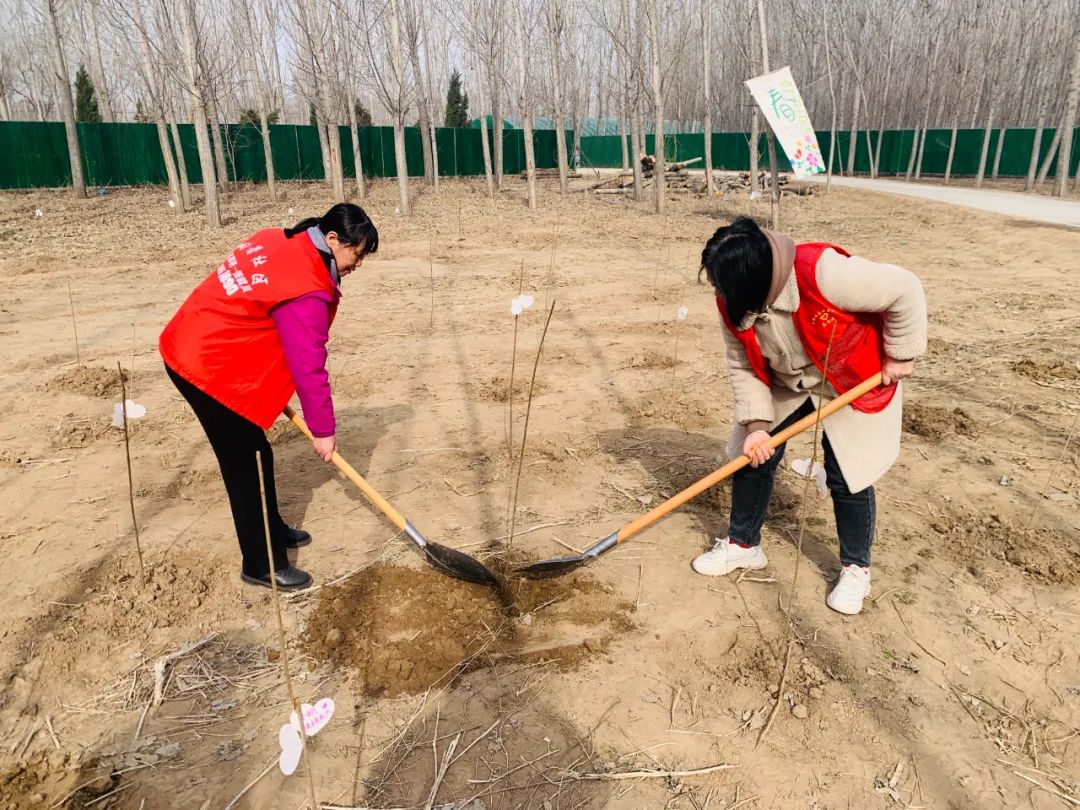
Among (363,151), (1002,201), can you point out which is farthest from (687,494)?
(363,151)

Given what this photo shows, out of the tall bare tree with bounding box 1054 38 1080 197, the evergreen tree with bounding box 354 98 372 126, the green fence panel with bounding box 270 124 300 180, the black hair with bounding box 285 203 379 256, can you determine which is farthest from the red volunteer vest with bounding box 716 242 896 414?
the evergreen tree with bounding box 354 98 372 126

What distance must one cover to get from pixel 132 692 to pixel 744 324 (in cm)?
230

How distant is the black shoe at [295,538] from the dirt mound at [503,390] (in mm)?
1947

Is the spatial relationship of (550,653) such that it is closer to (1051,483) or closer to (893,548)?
(893,548)

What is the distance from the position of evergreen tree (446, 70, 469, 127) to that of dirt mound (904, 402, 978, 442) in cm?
2748

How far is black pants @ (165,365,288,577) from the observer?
8.29 feet

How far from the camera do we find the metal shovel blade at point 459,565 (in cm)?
275

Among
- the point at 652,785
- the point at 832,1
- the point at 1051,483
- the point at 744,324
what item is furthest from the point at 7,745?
the point at 832,1

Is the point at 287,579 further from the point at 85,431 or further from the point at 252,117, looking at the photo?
the point at 252,117

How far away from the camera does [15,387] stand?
5.12 m

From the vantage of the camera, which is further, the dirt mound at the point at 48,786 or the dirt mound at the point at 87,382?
the dirt mound at the point at 87,382

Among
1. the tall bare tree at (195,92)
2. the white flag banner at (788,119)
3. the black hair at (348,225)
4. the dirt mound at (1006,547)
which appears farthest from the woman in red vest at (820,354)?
the tall bare tree at (195,92)

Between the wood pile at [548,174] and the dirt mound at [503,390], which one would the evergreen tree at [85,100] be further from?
the dirt mound at [503,390]

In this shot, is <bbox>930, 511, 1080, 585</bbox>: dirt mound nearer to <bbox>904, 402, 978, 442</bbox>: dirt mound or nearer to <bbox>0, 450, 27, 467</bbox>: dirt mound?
<bbox>904, 402, 978, 442</bbox>: dirt mound
